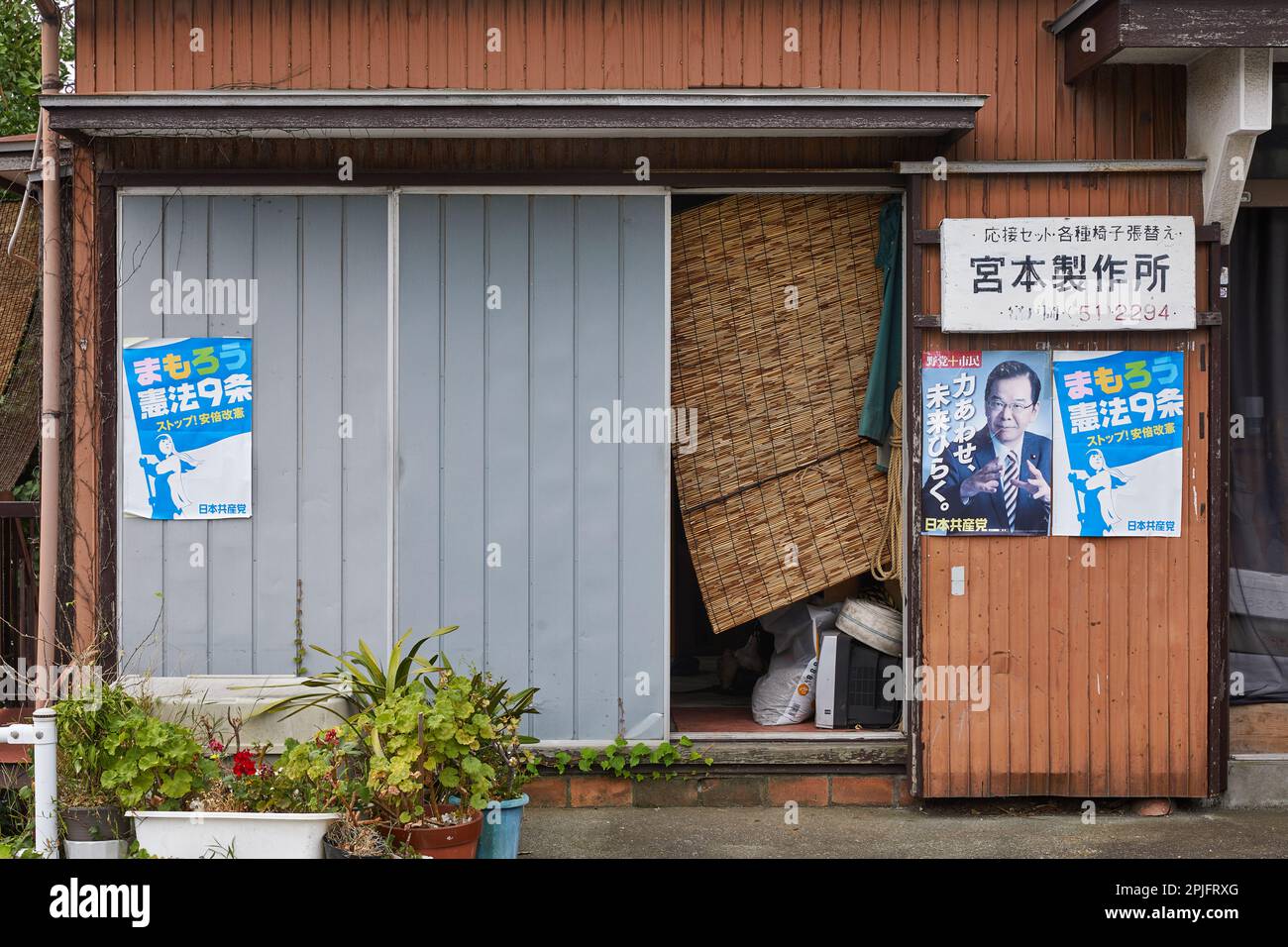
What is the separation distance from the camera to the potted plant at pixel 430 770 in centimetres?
522

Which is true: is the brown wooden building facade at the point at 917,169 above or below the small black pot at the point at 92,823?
above

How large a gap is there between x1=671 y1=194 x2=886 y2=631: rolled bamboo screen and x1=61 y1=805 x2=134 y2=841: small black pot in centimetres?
380

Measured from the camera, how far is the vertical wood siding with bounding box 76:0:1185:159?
7355 mm

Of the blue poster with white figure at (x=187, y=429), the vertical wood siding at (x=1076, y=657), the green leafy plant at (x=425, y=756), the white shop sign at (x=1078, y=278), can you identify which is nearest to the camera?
the green leafy plant at (x=425, y=756)

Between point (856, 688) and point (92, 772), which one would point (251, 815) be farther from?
point (856, 688)

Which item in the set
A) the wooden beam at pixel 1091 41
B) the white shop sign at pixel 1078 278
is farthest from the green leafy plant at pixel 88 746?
the wooden beam at pixel 1091 41

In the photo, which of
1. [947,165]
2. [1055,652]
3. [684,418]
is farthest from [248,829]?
[947,165]

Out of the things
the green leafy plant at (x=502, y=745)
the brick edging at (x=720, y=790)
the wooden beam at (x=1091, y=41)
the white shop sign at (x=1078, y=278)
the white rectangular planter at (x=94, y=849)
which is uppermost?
the wooden beam at (x=1091, y=41)

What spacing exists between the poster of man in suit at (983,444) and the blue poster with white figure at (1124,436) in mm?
180

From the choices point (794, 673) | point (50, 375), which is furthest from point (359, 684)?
point (794, 673)

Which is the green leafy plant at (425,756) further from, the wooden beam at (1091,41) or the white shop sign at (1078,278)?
the wooden beam at (1091,41)

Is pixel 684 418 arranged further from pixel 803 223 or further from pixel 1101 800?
pixel 1101 800

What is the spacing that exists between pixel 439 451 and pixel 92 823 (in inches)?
115

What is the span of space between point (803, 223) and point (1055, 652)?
3.03 meters
